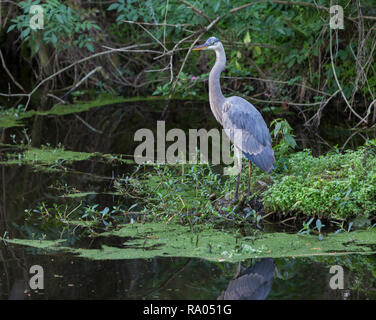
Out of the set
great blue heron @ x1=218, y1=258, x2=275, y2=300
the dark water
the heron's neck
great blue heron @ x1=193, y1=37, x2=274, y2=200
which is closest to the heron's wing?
great blue heron @ x1=193, y1=37, x2=274, y2=200

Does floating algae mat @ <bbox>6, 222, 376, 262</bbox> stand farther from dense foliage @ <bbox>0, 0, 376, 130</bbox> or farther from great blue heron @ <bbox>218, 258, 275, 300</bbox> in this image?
dense foliage @ <bbox>0, 0, 376, 130</bbox>

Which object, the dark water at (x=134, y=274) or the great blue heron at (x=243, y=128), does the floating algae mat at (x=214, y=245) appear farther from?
the great blue heron at (x=243, y=128)

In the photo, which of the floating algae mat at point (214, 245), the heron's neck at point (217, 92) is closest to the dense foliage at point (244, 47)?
the heron's neck at point (217, 92)

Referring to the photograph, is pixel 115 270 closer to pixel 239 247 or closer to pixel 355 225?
pixel 239 247

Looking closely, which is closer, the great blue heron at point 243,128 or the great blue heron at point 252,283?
the great blue heron at point 252,283

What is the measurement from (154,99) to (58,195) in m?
5.40

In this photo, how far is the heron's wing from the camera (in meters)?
5.63

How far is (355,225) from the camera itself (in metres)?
5.01

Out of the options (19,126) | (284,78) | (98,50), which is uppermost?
(98,50)

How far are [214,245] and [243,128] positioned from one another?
1.59 metres

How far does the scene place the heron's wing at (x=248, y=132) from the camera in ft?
18.5

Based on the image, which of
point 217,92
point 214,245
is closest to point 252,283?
point 214,245
